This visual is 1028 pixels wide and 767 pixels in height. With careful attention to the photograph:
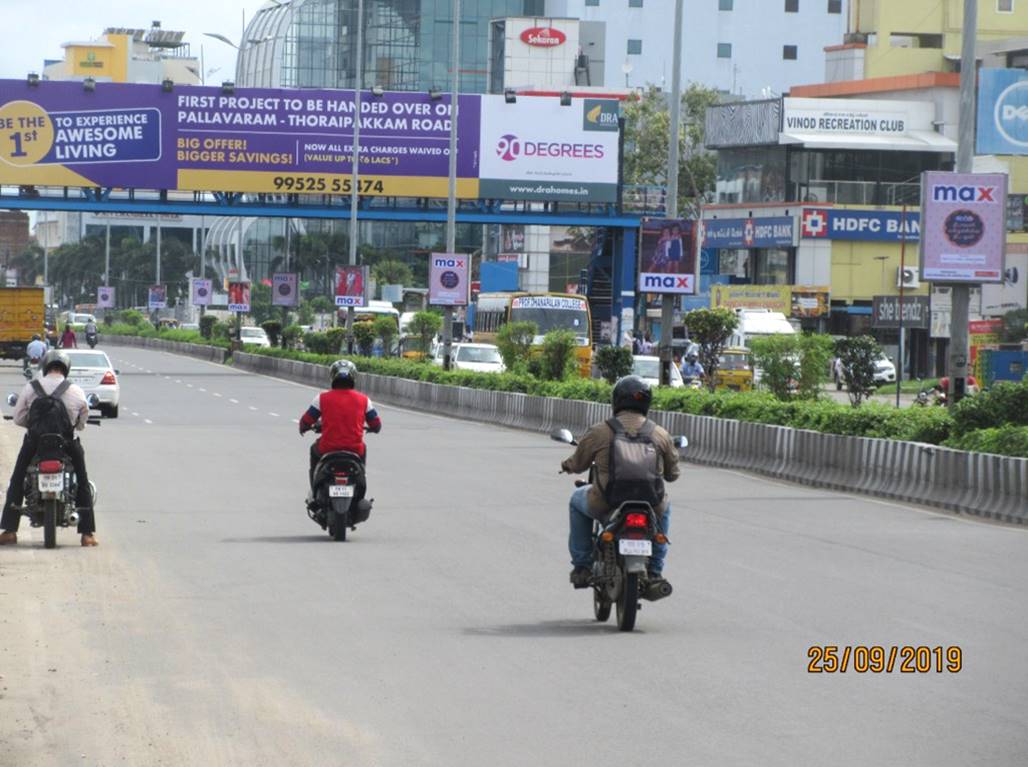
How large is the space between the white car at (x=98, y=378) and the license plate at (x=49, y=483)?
978 inches

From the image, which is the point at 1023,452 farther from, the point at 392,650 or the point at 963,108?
the point at 392,650

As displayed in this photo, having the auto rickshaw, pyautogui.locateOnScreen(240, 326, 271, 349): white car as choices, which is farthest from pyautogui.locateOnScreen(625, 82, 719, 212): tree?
the auto rickshaw

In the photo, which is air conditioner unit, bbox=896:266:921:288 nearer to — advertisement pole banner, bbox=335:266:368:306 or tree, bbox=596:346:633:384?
advertisement pole banner, bbox=335:266:368:306

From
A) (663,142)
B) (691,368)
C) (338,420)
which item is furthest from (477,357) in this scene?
(663,142)

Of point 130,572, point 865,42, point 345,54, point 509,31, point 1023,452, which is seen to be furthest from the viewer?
point 345,54

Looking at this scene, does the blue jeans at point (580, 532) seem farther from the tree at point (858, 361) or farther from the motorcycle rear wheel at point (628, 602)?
Answer: the tree at point (858, 361)

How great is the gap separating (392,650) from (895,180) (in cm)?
7687

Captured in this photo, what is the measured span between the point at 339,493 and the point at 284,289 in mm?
56843

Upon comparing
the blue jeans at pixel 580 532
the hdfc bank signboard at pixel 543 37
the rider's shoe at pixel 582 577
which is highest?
the hdfc bank signboard at pixel 543 37

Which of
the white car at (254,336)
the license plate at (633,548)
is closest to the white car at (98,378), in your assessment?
the license plate at (633,548)

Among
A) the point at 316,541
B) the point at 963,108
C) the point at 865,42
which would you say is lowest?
the point at 316,541

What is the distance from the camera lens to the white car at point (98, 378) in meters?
40.9

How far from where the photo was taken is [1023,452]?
21.9m

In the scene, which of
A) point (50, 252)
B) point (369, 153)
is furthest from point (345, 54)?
point (369, 153)
